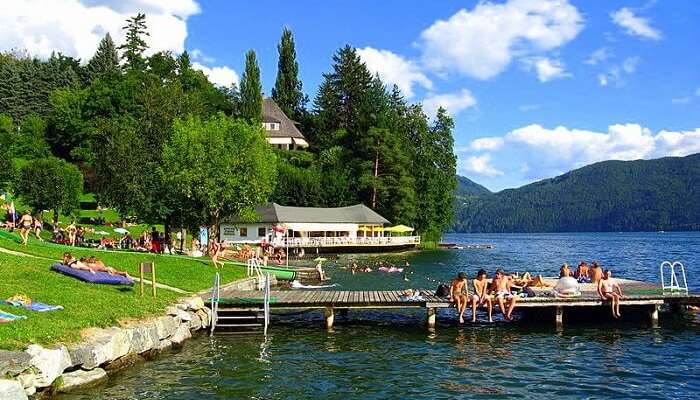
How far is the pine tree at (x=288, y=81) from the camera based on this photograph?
420 ft

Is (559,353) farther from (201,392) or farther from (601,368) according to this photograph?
(201,392)

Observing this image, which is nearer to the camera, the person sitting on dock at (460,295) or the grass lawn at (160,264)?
the person sitting on dock at (460,295)

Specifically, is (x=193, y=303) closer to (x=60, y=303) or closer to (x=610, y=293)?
(x=60, y=303)

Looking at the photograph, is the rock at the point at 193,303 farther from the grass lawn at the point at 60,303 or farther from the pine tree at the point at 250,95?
the pine tree at the point at 250,95

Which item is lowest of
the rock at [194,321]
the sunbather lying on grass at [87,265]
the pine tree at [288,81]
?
the rock at [194,321]

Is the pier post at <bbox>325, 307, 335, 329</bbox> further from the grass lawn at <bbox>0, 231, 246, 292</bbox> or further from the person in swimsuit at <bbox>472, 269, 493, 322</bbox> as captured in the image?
the grass lawn at <bbox>0, 231, 246, 292</bbox>

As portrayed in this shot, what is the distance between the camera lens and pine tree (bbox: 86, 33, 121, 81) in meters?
124

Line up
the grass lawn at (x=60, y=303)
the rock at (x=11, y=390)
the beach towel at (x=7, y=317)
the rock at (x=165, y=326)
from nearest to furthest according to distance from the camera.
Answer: the rock at (x=11, y=390)
the grass lawn at (x=60, y=303)
the beach towel at (x=7, y=317)
the rock at (x=165, y=326)

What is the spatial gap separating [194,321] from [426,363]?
9.04 m

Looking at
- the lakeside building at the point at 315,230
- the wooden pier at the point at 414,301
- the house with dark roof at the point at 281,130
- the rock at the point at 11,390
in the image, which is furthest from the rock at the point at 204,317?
the house with dark roof at the point at 281,130

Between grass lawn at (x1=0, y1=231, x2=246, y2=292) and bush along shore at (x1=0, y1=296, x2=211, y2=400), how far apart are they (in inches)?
271

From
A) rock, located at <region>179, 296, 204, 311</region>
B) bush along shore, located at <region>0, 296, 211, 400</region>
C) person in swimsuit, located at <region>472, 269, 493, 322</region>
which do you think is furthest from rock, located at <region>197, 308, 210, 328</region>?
person in swimsuit, located at <region>472, 269, 493, 322</region>

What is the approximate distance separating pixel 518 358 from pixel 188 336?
1142 centimetres

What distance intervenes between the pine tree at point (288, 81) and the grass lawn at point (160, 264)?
9676 centimetres
